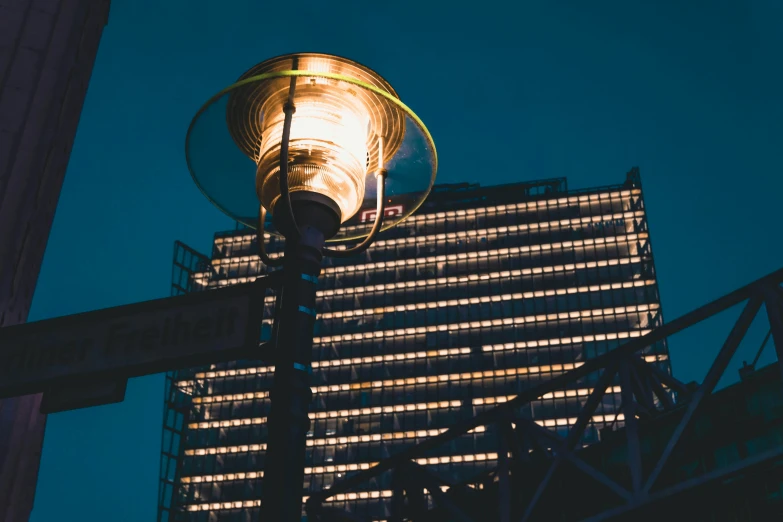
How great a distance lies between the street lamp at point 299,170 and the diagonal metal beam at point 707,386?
18.6ft

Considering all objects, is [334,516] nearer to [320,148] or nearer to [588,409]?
[588,409]

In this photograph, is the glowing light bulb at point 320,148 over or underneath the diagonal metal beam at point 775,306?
underneath

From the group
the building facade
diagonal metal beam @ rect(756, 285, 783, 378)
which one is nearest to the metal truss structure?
diagonal metal beam @ rect(756, 285, 783, 378)

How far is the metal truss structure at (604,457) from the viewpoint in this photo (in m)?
9.20

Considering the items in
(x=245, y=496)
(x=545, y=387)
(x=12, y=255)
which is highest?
(x=245, y=496)

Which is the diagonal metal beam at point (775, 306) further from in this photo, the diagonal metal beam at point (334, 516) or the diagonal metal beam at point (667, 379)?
the diagonal metal beam at point (334, 516)

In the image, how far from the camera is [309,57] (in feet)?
13.9

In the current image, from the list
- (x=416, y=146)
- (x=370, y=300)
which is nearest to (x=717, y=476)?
(x=416, y=146)

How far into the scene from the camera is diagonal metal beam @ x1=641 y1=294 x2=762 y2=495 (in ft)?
30.2

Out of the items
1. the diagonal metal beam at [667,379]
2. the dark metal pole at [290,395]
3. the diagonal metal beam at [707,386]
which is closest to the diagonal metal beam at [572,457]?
the diagonal metal beam at [707,386]

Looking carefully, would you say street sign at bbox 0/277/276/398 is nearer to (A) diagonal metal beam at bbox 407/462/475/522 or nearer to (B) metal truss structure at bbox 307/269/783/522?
(B) metal truss structure at bbox 307/269/783/522

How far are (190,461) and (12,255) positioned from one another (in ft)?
315

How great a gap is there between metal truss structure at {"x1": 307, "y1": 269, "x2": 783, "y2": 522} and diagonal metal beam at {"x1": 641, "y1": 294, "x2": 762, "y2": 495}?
12mm

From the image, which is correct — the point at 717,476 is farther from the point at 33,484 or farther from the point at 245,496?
the point at 245,496
